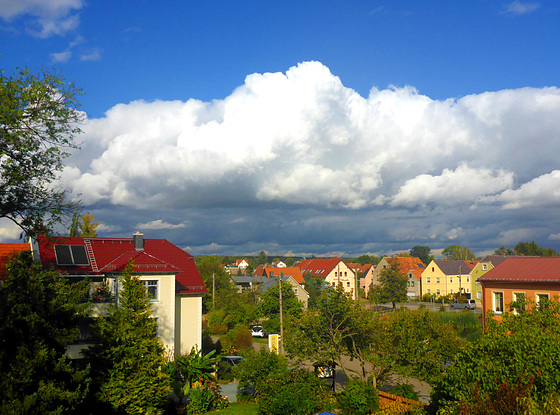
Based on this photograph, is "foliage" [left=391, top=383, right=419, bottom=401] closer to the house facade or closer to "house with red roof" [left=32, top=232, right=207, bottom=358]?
"house with red roof" [left=32, top=232, right=207, bottom=358]

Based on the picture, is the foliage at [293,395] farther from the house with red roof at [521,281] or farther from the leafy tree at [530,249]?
the leafy tree at [530,249]

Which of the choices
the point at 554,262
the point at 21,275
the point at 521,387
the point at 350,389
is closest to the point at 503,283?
the point at 554,262

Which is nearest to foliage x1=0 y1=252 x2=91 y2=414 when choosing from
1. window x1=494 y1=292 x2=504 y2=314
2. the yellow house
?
window x1=494 y1=292 x2=504 y2=314

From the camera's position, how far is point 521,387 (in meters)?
10.1

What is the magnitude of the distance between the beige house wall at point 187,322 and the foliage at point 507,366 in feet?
66.2

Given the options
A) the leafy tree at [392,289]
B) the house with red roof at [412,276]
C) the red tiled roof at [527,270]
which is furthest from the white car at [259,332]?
the house with red roof at [412,276]

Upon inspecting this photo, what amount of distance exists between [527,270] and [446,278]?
2588 inches

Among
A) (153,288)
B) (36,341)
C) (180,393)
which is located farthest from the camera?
(153,288)

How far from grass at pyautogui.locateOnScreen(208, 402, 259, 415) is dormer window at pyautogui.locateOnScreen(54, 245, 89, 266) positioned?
13143 mm

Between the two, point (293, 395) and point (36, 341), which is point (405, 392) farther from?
point (36, 341)

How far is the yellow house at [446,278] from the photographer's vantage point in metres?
94.8

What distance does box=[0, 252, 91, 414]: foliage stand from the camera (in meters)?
14.2

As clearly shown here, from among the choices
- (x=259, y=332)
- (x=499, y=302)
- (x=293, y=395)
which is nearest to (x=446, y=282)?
(x=259, y=332)

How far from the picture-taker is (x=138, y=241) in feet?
104
